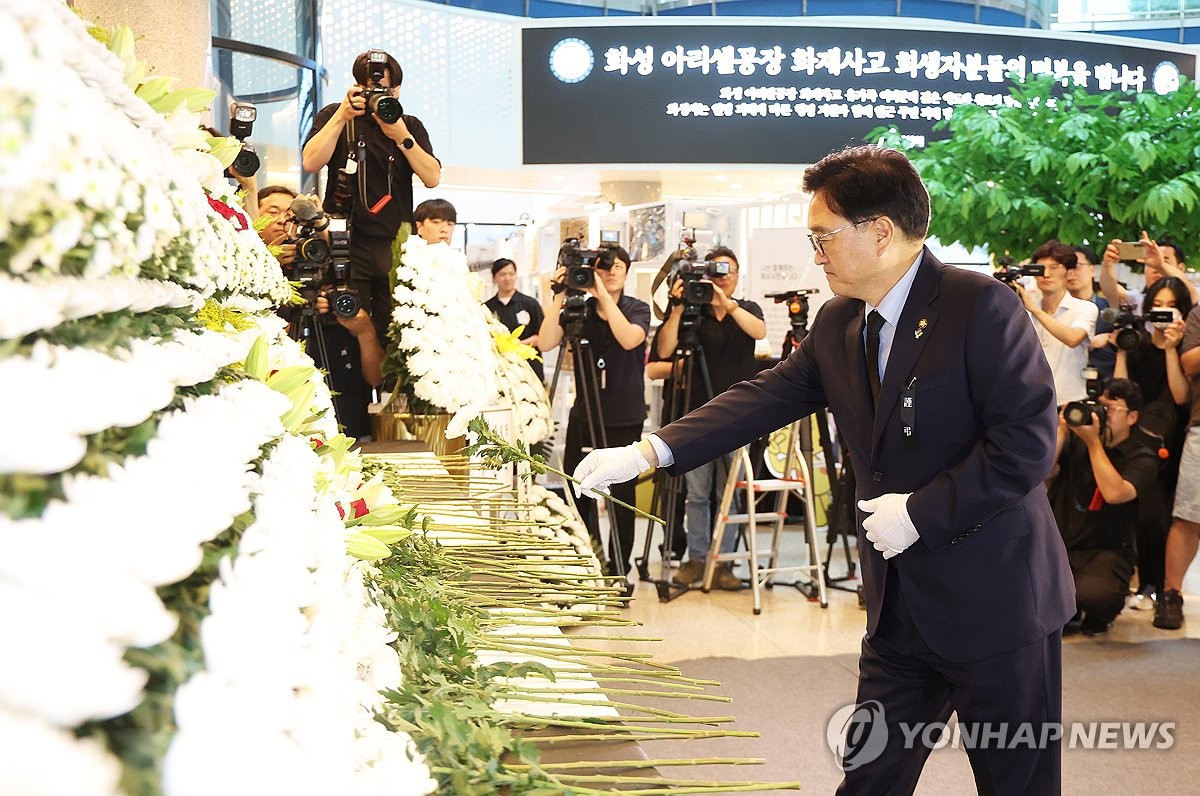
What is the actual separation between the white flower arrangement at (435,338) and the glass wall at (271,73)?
3.42 metres

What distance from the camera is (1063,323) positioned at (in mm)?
5398

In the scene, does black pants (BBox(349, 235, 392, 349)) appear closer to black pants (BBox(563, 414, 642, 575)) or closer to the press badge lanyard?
black pants (BBox(563, 414, 642, 575))

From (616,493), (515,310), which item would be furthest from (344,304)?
(515,310)

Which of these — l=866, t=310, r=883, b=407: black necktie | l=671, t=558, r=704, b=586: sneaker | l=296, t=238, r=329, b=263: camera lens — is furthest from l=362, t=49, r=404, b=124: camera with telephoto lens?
l=671, t=558, r=704, b=586: sneaker

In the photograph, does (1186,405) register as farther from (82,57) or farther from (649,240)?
(82,57)

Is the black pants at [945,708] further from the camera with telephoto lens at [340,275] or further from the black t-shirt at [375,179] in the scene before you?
the black t-shirt at [375,179]

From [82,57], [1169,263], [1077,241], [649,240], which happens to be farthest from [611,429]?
[82,57]

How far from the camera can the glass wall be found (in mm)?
6723

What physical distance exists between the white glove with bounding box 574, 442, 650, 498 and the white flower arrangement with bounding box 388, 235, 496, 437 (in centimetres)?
121

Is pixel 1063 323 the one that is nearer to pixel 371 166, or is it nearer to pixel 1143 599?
pixel 1143 599

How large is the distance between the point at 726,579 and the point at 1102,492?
1757 millimetres

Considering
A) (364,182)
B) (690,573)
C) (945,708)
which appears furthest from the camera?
(690,573)

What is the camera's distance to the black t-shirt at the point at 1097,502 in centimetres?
486

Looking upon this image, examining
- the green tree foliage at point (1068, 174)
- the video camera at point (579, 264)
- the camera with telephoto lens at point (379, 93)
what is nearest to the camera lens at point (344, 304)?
the camera with telephoto lens at point (379, 93)
